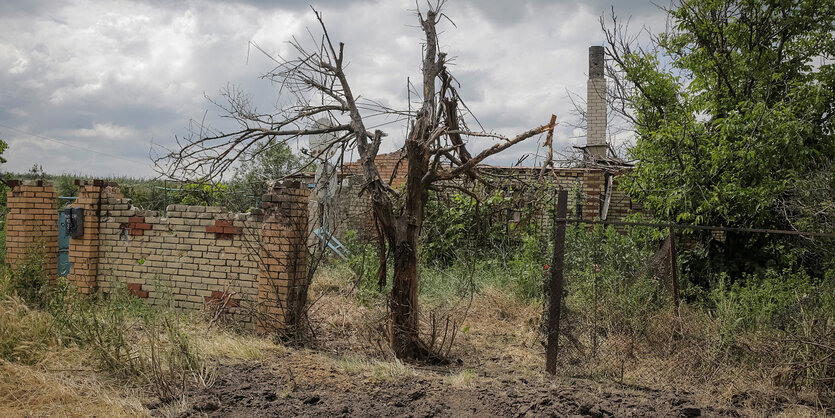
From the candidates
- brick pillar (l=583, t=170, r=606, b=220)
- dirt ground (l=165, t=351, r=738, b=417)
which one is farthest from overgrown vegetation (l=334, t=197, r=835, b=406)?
brick pillar (l=583, t=170, r=606, b=220)

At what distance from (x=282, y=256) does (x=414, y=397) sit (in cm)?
279

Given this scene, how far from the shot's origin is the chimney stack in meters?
15.9

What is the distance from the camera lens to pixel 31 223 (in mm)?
8359

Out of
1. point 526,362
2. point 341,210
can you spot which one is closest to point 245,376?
point 526,362

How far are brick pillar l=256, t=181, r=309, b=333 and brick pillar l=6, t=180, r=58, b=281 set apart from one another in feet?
12.0

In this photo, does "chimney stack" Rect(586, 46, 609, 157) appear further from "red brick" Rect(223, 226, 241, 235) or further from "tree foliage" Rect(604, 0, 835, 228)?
"red brick" Rect(223, 226, 241, 235)

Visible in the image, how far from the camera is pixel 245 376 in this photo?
5.53 meters

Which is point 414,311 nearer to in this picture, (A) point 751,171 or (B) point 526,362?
(B) point 526,362

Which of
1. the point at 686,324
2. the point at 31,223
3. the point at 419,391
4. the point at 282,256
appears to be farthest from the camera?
the point at 31,223

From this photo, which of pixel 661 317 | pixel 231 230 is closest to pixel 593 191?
pixel 661 317

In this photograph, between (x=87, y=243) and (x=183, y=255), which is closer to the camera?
(x=183, y=255)

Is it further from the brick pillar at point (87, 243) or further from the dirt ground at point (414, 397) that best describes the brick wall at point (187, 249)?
the dirt ground at point (414, 397)

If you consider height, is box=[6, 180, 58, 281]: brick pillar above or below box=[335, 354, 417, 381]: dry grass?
above

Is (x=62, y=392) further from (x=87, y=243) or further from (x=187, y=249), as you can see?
(x=87, y=243)
